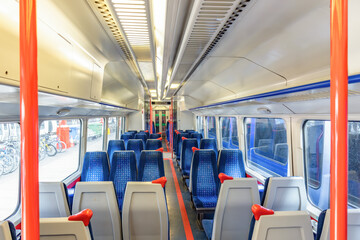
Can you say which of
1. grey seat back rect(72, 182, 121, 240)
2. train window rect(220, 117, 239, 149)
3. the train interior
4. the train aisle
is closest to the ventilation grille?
the train interior

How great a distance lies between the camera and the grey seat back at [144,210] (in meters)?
2.38

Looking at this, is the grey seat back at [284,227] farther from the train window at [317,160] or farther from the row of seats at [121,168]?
the row of seats at [121,168]

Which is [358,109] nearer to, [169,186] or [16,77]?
[16,77]

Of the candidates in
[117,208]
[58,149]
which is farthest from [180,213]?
[58,149]

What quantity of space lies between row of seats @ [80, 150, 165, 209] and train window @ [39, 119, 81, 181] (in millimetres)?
1165

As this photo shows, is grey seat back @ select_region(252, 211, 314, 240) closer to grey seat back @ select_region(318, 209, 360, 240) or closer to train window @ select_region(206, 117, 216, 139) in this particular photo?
grey seat back @ select_region(318, 209, 360, 240)

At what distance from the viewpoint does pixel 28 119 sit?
2.24 ft

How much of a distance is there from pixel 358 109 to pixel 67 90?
3020mm

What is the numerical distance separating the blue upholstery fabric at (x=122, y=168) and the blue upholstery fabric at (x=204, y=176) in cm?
124

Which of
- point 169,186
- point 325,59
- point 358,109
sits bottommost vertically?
point 169,186

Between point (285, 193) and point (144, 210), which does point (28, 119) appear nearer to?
point (144, 210)

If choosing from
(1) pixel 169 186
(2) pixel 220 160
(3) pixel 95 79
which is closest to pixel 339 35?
(3) pixel 95 79

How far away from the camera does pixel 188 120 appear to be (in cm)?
1321

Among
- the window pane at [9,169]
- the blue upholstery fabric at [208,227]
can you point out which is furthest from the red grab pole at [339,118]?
the window pane at [9,169]
